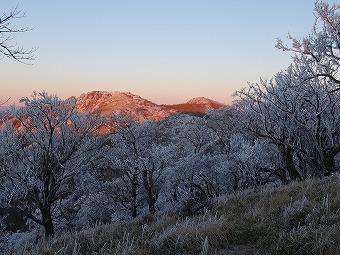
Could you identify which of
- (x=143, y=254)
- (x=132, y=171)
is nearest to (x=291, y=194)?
(x=143, y=254)

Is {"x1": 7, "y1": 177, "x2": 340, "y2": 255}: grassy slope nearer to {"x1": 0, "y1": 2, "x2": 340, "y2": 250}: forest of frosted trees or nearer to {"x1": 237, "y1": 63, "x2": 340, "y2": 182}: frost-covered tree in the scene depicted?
{"x1": 0, "y1": 2, "x2": 340, "y2": 250}: forest of frosted trees

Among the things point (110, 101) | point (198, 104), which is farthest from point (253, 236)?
point (198, 104)

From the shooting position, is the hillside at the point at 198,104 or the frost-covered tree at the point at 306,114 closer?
the frost-covered tree at the point at 306,114

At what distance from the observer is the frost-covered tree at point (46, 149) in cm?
1730

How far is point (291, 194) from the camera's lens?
25.3 ft

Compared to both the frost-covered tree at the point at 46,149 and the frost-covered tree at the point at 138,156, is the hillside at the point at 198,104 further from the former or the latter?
the frost-covered tree at the point at 46,149

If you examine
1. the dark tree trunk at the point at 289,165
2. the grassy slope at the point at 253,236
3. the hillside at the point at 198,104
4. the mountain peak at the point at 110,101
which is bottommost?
the dark tree trunk at the point at 289,165

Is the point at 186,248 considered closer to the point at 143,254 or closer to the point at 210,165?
the point at 143,254

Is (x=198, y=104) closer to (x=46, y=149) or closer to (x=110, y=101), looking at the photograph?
(x=110, y=101)

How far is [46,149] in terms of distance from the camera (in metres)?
17.6

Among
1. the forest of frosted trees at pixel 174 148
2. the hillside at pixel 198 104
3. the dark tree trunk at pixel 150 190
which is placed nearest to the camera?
the forest of frosted trees at pixel 174 148

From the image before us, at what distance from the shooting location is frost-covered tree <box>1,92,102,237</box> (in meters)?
17.3

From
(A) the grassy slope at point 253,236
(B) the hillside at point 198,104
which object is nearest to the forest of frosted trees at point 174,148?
(A) the grassy slope at point 253,236

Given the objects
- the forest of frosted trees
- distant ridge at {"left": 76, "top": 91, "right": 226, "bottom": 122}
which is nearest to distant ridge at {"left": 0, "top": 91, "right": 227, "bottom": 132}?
distant ridge at {"left": 76, "top": 91, "right": 226, "bottom": 122}
